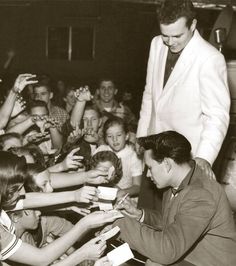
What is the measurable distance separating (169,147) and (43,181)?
988 millimetres

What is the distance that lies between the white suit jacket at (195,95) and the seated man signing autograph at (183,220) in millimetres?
382

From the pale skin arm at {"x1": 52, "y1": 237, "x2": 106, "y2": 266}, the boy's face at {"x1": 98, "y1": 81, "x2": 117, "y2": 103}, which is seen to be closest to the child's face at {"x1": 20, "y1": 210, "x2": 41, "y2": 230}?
the pale skin arm at {"x1": 52, "y1": 237, "x2": 106, "y2": 266}

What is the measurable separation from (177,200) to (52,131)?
225 centimetres

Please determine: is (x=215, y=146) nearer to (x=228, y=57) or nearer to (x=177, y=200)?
(x=177, y=200)

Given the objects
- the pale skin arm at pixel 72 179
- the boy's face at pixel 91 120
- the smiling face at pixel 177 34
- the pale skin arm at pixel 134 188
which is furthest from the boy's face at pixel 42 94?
the smiling face at pixel 177 34

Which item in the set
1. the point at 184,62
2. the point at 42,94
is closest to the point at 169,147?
the point at 184,62

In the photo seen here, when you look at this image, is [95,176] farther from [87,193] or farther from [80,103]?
[80,103]

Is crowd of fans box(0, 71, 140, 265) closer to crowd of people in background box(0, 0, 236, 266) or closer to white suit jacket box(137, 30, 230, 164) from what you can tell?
crowd of people in background box(0, 0, 236, 266)

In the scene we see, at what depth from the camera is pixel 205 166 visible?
2875 millimetres

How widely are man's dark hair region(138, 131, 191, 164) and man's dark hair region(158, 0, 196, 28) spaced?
724mm

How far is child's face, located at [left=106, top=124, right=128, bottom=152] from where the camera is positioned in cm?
453

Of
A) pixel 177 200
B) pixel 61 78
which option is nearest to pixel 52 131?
pixel 177 200

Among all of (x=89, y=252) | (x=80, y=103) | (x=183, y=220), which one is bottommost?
(x=89, y=252)

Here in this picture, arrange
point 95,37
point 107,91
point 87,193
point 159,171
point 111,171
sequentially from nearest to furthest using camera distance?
point 159,171, point 87,193, point 111,171, point 107,91, point 95,37
